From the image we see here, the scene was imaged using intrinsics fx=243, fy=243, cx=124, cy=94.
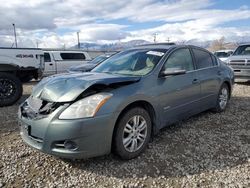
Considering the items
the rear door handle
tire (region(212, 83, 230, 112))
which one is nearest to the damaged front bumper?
the rear door handle

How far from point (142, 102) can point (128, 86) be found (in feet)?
1.15

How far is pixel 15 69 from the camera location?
6770 millimetres

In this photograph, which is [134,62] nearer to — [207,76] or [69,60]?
[207,76]

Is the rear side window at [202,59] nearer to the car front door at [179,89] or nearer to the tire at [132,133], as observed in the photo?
the car front door at [179,89]

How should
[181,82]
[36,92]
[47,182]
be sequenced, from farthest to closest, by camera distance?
[181,82] < [36,92] < [47,182]

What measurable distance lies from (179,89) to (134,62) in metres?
0.87

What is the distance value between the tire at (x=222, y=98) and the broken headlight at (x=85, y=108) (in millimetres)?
3264

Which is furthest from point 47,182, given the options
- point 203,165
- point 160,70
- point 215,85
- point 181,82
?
point 215,85

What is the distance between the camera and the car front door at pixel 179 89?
3.74m

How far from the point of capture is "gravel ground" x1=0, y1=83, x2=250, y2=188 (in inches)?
113

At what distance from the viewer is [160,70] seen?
3.75 meters

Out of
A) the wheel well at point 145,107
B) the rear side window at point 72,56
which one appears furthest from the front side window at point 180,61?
the rear side window at point 72,56

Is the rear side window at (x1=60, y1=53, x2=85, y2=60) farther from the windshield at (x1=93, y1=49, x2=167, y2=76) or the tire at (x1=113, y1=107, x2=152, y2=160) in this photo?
the tire at (x1=113, y1=107, x2=152, y2=160)

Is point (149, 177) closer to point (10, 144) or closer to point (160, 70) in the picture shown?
point (160, 70)
